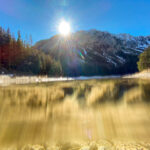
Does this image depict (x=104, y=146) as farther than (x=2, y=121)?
No

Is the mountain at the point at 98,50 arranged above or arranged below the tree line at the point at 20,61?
above

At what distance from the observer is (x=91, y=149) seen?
2.00 meters

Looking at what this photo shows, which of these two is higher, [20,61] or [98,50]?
[98,50]

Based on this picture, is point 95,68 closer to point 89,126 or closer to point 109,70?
point 109,70

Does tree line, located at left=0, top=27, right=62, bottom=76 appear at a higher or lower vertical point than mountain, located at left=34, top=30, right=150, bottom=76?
lower

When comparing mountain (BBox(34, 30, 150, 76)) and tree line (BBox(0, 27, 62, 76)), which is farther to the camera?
mountain (BBox(34, 30, 150, 76))

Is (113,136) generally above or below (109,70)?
below

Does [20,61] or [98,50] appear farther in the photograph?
[98,50]

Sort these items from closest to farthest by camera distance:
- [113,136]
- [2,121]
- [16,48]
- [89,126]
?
[113,136] → [89,126] → [2,121] → [16,48]

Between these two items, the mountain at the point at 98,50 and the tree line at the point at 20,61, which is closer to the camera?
the tree line at the point at 20,61

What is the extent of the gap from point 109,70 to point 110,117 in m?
92.5

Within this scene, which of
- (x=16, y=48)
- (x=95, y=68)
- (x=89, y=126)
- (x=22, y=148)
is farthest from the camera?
(x=95, y=68)

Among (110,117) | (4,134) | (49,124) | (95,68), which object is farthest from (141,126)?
(95,68)

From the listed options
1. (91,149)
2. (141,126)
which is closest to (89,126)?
(91,149)
